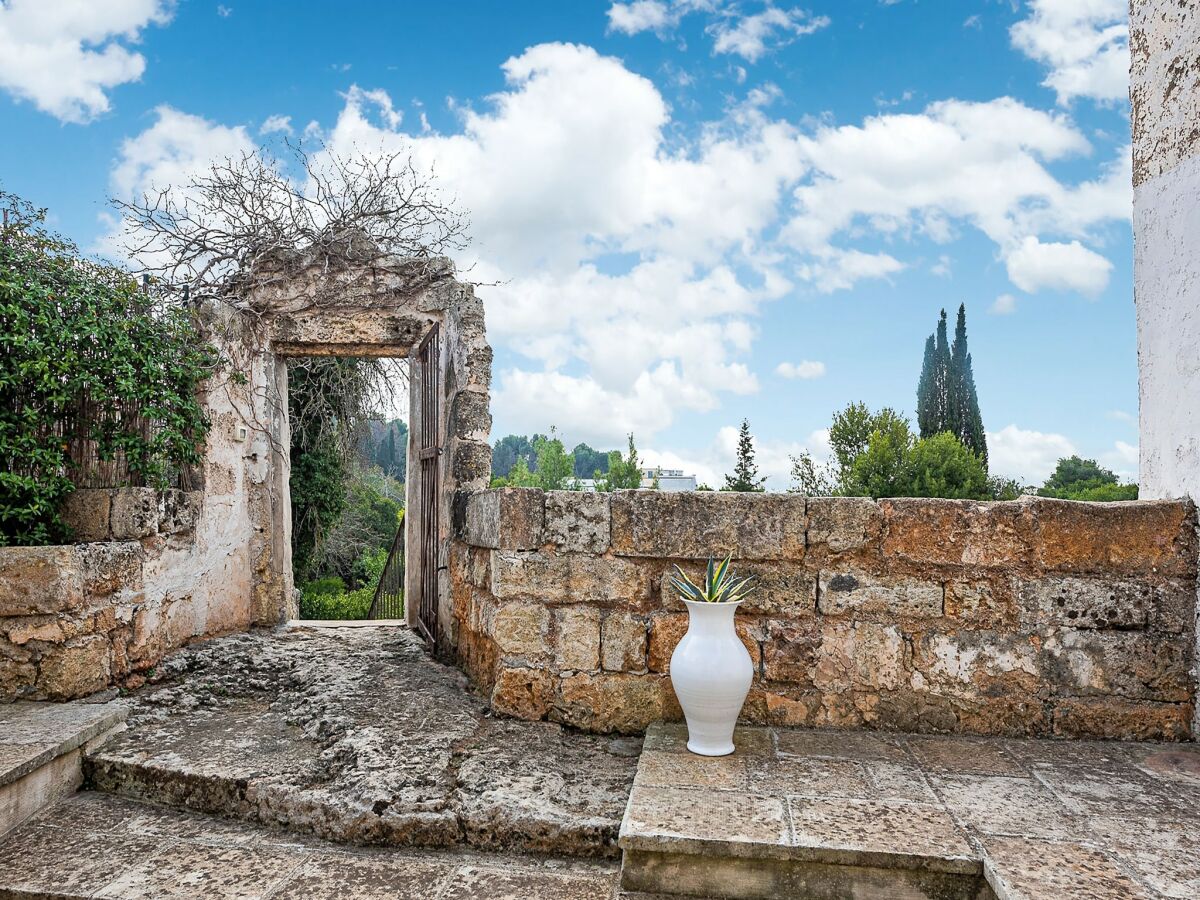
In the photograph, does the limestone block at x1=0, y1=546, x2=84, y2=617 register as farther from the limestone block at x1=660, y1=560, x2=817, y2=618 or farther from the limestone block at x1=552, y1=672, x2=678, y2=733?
the limestone block at x1=660, y1=560, x2=817, y2=618

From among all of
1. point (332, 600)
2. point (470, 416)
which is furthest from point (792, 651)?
point (332, 600)

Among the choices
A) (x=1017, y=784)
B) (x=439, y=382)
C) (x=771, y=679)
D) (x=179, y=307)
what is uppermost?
(x=179, y=307)

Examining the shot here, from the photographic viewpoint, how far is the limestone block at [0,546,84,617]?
12.2 ft

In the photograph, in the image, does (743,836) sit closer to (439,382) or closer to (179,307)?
(439,382)

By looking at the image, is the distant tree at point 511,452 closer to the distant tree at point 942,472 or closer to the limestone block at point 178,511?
the distant tree at point 942,472

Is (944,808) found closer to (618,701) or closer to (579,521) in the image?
(618,701)

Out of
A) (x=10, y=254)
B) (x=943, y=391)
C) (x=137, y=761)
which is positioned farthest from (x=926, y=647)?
(x=943, y=391)

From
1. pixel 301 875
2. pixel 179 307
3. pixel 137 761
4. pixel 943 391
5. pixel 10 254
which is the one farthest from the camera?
pixel 943 391

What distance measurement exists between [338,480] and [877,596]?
600 cm

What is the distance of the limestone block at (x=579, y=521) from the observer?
341 centimetres

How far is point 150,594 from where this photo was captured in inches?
173

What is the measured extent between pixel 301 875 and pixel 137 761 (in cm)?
113

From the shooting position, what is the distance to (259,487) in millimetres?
5336

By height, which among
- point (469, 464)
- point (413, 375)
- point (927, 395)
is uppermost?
point (927, 395)
